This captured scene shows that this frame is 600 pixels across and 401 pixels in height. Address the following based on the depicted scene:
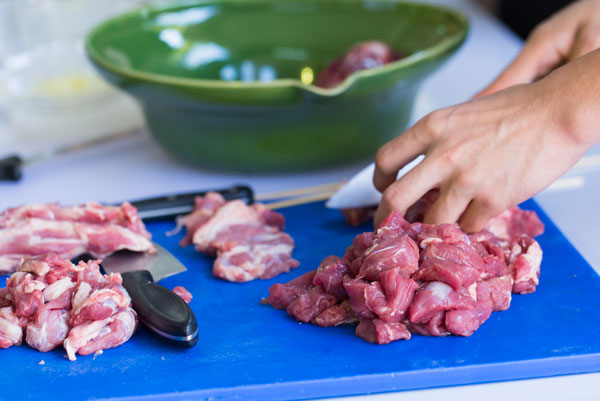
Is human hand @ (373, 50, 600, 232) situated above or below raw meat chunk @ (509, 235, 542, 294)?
above

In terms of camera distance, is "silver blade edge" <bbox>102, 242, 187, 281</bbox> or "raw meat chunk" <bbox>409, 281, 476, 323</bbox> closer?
"raw meat chunk" <bbox>409, 281, 476, 323</bbox>

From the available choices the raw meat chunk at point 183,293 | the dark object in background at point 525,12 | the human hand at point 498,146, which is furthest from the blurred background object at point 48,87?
the dark object in background at point 525,12

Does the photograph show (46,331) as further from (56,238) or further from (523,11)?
(523,11)

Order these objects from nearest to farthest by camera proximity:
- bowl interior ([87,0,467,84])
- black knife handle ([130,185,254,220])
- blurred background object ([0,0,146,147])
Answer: black knife handle ([130,185,254,220]) < bowl interior ([87,0,467,84]) < blurred background object ([0,0,146,147])

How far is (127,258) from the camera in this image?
182 centimetres

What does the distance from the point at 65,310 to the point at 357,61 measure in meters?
1.34

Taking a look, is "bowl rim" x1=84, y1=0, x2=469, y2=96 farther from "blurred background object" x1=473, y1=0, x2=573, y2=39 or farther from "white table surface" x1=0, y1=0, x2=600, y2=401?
"blurred background object" x1=473, y1=0, x2=573, y2=39

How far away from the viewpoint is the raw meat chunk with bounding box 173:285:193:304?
5.49 feet

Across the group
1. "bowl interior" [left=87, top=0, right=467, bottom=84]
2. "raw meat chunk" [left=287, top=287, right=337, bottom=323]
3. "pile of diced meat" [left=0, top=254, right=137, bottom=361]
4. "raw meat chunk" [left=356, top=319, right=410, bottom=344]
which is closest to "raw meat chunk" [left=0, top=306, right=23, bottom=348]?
"pile of diced meat" [left=0, top=254, right=137, bottom=361]

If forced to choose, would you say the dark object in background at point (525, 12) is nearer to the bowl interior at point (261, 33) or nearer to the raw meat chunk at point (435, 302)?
the bowl interior at point (261, 33)

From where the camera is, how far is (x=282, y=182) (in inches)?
92.9

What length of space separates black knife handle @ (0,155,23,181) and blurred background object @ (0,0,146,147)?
0.34 m

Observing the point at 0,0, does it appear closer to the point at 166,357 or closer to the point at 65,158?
the point at 65,158

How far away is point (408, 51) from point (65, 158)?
4.16 ft
